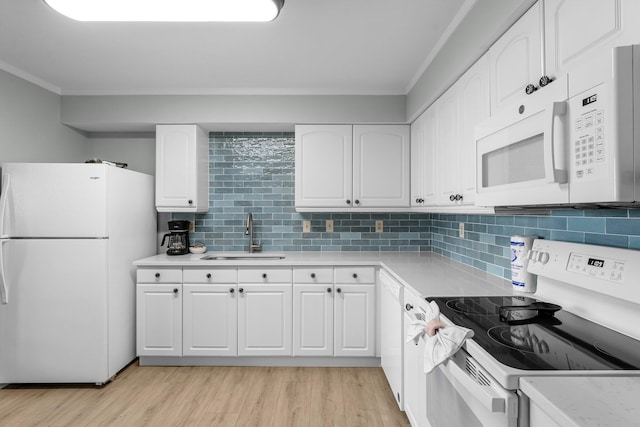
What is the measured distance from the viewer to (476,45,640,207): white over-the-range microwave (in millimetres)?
848

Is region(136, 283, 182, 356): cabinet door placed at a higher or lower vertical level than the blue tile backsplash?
lower

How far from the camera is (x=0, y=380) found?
258 centimetres

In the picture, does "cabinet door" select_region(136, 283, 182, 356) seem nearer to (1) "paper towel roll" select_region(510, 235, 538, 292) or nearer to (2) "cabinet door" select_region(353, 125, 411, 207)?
(2) "cabinet door" select_region(353, 125, 411, 207)

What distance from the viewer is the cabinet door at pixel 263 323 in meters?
2.94

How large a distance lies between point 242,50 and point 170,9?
0.74 m

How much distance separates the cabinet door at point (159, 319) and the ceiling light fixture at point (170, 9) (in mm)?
1985

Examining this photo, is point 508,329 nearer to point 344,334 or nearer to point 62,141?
point 344,334

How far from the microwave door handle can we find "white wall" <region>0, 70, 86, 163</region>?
137 inches

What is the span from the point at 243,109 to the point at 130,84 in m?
0.97

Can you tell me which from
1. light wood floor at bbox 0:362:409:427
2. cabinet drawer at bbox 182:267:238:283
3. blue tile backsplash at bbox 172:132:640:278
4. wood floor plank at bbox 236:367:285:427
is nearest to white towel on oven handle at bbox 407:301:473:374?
light wood floor at bbox 0:362:409:427

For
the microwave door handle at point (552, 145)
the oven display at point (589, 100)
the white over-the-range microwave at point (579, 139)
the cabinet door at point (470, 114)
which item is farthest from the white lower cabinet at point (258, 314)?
the oven display at point (589, 100)

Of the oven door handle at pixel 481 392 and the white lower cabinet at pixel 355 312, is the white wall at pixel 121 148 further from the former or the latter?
the oven door handle at pixel 481 392

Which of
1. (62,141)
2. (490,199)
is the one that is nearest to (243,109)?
(62,141)

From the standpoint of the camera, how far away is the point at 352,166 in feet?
10.7
